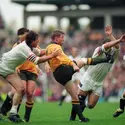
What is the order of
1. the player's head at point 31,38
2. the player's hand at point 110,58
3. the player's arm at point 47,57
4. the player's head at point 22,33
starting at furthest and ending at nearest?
1. the player's head at point 22,33
2. the player's hand at point 110,58
3. the player's head at point 31,38
4. the player's arm at point 47,57

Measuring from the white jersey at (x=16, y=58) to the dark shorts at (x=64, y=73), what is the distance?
0.78 metres

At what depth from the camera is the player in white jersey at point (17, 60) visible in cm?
1777

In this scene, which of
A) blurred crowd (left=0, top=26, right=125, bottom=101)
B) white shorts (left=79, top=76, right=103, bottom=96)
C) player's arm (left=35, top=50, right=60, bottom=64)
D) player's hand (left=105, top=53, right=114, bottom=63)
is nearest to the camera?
player's arm (left=35, top=50, right=60, bottom=64)

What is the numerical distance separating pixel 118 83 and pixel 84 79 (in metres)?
15.1

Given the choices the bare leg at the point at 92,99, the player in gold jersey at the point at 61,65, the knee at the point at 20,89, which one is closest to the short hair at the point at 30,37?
the player in gold jersey at the point at 61,65

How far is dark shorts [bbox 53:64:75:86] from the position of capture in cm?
1812

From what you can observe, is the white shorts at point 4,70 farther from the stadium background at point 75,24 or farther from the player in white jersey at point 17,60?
the stadium background at point 75,24

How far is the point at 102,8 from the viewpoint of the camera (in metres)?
46.1

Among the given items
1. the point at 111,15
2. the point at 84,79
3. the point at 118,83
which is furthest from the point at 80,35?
the point at 84,79

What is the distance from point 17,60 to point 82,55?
1999cm

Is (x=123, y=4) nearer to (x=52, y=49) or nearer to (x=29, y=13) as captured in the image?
(x=29, y=13)

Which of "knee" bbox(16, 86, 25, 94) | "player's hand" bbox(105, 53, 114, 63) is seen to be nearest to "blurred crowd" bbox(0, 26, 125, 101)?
"player's hand" bbox(105, 53, 114, 63)

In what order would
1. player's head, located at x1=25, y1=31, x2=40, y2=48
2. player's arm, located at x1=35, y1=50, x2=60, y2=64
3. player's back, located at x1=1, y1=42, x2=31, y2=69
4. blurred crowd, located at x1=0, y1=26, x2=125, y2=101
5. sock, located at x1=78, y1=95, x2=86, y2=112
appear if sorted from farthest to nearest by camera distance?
1. blurred crowd, located at x1=0, y1=26, x2=125, y2=101
2. sock, located at x1=78, y1=95, x2=86, y2=112
3. player's head, located at x1=25, y1=31, x2=40, y2=48
4. player's back, located at x1=1, y1=42, x2=31, y2=69
5. player's arm, located at x1=35, y1=50, x2=60, y2=64

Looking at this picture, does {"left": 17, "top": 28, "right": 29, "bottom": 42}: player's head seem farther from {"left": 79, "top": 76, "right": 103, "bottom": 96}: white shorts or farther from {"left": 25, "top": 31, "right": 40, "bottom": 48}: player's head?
{"left": 79, "top": 76, "right": 103, "bottom": 96}: white shorts
